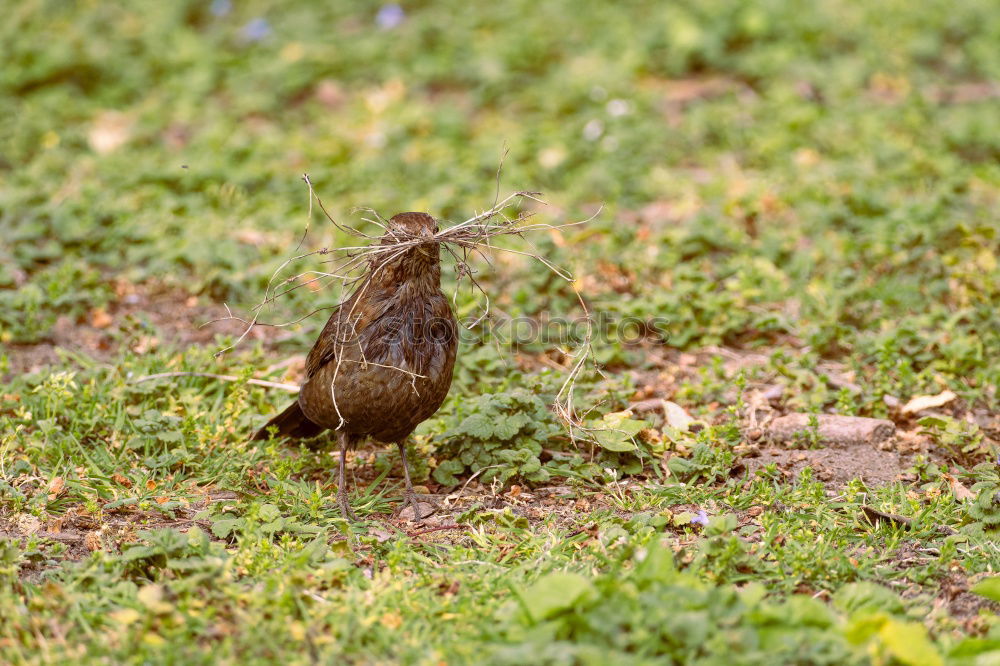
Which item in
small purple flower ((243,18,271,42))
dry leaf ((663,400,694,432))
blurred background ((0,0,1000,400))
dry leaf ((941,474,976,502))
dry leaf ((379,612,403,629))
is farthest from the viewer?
small purple flower ((243,18,271,42))

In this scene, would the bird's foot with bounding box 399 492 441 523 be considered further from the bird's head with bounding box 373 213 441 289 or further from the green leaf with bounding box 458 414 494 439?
the bird's head with bounding box 373 213 441 289

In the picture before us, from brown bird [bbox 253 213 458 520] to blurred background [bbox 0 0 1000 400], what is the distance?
1455mm

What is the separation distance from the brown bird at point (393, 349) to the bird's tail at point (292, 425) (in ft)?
1.00

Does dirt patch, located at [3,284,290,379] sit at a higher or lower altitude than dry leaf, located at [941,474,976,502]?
higher

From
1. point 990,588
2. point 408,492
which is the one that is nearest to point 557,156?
point 408,492

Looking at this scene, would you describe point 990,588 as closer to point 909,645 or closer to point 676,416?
point 909,645

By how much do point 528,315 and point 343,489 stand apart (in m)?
1.92

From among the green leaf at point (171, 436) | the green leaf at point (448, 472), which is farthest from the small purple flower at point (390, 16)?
the green leaf at point (448, 472)

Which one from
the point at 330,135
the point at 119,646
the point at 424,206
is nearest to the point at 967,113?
the point at 424,206

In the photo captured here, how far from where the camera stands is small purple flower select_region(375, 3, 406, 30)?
9.98m

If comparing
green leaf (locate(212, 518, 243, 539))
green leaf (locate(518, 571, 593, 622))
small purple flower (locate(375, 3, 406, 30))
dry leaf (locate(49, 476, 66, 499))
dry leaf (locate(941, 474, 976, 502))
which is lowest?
dry leaf (locate(941, 474, 976, 502))

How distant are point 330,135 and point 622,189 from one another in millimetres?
2478

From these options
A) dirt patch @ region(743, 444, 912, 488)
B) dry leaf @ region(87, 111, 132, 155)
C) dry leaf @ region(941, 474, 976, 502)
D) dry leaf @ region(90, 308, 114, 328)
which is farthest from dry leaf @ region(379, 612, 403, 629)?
dry leaf @ region(87, 111, 132, 155)

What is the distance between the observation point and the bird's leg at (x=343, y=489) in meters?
4.42
